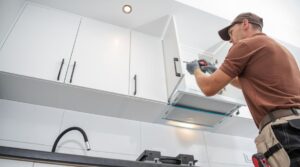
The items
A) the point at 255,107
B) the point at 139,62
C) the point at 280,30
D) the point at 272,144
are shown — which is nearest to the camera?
the point at 272,144

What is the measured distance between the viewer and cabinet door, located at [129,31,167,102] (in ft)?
5.67

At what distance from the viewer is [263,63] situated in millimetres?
1145

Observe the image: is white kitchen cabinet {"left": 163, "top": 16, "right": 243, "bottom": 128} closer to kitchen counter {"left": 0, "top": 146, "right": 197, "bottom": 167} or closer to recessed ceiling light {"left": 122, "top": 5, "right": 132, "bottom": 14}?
recessed ceiling light {"left": 122, "top": 5, "right": 132, "bottom": 14}

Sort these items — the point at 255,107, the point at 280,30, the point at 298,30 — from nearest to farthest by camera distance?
the point at 255,107 → the point at 280,30 → the point at 298,30

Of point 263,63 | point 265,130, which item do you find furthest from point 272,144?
point 263,63

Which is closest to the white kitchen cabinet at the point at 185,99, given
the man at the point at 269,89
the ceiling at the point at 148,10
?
the ceiling at the point at 148,10

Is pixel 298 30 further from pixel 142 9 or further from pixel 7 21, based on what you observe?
pixel 7 21

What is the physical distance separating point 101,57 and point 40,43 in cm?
45

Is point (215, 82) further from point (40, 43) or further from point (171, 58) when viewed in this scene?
point (40, 43)

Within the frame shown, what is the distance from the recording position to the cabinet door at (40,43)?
1479 mm

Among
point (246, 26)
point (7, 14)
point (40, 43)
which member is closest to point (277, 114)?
point (246, 26)

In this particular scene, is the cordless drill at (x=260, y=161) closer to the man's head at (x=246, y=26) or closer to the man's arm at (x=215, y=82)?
the man's arm at (x=215, y=82)

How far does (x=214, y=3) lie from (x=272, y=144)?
1.60 m

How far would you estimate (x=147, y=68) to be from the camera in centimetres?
190
